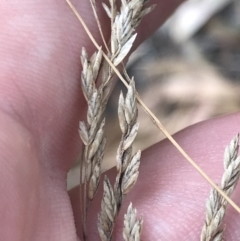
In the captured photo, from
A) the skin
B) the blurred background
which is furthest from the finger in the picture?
the blurred background

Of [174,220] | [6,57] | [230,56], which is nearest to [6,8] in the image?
[6,57]

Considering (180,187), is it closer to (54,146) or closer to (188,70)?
(54,146)

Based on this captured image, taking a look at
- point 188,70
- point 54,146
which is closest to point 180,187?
point 54,146

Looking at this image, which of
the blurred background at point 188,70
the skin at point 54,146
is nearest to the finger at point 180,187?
the skin at point 54,146

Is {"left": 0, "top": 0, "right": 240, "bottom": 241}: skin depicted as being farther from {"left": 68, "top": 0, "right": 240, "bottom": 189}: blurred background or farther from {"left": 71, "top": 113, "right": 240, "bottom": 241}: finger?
{"left": 68, "top": 0, "right": 240, "bottom": 189}: blurred background

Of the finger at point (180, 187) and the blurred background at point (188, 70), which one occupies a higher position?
the finger at point (180, 187)

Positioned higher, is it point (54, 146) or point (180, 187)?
point (54, 146)

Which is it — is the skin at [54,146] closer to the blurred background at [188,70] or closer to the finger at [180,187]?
the finger at [180,187]
